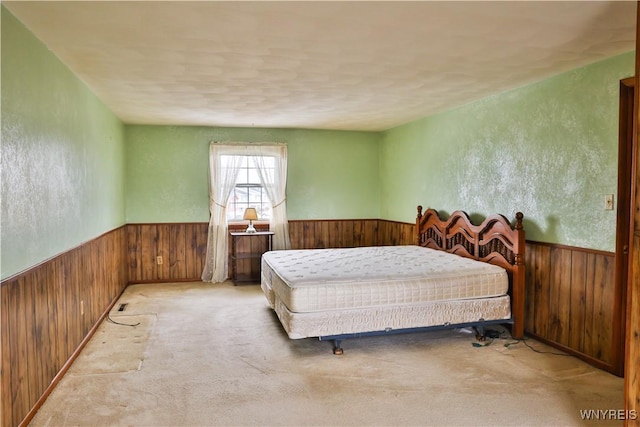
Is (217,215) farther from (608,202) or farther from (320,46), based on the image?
(608,202)

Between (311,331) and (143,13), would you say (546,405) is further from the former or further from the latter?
(143,13)

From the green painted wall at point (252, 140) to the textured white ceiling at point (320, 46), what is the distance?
70.6 inches

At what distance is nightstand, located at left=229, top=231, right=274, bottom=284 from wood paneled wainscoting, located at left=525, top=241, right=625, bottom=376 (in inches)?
142

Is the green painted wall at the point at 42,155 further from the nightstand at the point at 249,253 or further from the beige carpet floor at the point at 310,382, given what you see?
the nightstand at the point at 249,253

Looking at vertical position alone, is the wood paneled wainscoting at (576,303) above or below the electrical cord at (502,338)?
above

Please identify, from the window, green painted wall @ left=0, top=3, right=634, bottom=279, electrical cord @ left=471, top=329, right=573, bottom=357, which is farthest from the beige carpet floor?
the window

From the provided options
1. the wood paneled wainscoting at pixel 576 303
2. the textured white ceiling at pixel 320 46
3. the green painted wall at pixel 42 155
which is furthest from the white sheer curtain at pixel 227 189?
the wood paneled wainscoting at pixel 576 303

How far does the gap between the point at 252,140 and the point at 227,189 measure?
0.82 meters

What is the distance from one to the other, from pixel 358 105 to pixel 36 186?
3.24 metres

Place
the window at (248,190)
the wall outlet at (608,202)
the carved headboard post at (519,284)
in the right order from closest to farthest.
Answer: the wall outlet at (608,202) < the carved headboard post at (519,284) < the window at (248,190)

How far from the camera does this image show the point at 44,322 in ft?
9.30

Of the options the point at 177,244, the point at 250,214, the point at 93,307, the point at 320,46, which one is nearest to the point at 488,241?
the point at 320,46

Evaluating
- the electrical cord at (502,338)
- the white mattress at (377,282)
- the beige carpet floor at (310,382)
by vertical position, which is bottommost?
the beige carpet floor at (310,382)

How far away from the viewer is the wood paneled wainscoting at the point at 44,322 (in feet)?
7.60
